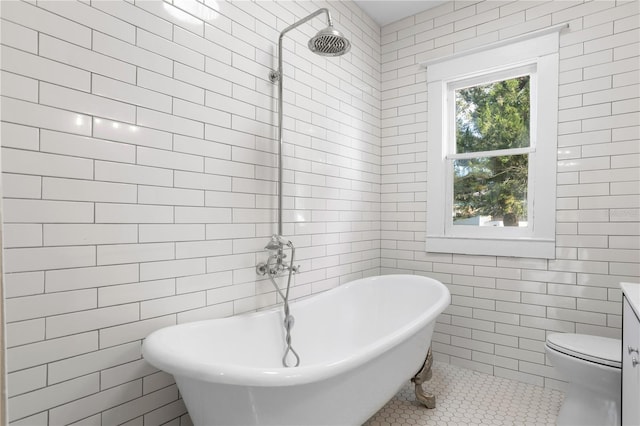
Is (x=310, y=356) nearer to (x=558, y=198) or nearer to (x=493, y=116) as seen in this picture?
(x=558, y=198)

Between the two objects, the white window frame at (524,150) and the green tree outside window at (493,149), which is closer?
the white window frame at (524,150)

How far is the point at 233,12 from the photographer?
197cm

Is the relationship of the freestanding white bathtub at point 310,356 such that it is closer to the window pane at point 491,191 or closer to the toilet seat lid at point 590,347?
the toilet seat lid at point 590,347

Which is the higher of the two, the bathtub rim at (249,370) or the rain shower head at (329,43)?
the rain shower head at (329,43)

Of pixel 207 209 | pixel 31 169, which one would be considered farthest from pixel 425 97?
pixel 31 169

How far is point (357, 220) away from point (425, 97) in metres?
1.21

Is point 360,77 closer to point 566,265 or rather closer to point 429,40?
point 429,40

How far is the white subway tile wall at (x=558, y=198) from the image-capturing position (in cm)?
228

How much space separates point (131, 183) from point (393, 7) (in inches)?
104

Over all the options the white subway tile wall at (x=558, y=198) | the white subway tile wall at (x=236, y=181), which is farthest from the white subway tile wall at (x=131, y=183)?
the white subway tile wall at (x=558, y=198)

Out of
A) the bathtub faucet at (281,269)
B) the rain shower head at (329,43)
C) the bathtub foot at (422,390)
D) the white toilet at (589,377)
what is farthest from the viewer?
the bathtub foot at (422,390)

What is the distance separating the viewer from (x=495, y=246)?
107 inches

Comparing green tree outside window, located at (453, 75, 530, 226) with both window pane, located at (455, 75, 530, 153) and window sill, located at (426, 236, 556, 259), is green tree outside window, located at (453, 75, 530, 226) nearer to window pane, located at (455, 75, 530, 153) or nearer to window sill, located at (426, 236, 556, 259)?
window pane, located at (455, 75, 530, 153)

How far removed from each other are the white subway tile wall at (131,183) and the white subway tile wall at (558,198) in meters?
1.14
